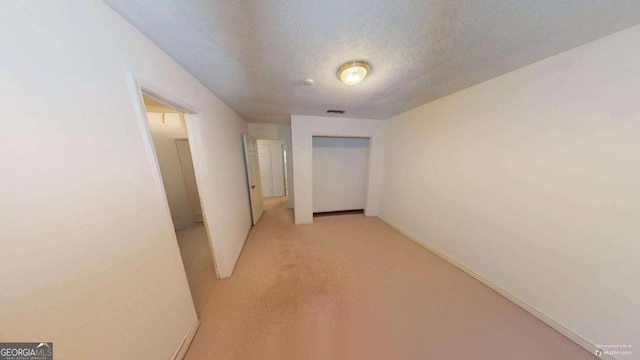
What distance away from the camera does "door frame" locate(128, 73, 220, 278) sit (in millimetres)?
953

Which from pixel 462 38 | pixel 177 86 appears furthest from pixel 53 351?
pixel 462 38

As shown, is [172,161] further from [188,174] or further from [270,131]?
[270,131]

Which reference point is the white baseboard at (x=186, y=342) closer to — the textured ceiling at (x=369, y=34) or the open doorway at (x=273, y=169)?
the textured ceiling at (x=369, y=34)

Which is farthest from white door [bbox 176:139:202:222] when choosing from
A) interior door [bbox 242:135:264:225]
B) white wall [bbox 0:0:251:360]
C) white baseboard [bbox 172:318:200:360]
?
white baseboard [bbox 172:318:200:360]

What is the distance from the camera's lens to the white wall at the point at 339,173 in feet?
12.0

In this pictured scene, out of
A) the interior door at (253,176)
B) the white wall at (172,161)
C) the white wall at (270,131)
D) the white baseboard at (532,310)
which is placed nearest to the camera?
the white baseboard at (532,310)

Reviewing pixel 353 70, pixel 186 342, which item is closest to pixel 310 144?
pixel 353 70

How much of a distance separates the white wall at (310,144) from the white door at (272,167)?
1979 millimetres

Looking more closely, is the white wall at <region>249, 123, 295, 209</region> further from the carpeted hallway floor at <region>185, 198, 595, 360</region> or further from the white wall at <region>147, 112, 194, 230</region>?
the carpeted hallway floor at <region>185, 198, 595, 360</region>

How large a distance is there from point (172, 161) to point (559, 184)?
490 centimetres

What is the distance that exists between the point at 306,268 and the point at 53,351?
5.72ft

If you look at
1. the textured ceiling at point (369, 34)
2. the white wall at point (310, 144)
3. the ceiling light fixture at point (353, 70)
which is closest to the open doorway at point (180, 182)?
the white wall at point (310, 144)

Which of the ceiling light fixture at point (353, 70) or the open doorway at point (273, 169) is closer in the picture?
the ceiling light fixture at point (353, 70)

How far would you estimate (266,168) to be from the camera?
4922 millimetres
